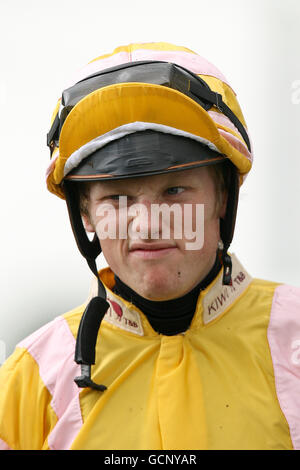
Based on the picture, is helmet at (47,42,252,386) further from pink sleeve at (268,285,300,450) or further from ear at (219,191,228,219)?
pink sleeve at (268,285,300,450)

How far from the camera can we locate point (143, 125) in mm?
1457

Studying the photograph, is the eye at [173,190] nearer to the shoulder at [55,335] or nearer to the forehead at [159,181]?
the forehead at [159,181]

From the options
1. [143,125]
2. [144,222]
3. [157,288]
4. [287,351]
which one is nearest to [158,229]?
[144,222]

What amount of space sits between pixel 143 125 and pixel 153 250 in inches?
12.8

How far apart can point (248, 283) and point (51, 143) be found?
76 centimetres

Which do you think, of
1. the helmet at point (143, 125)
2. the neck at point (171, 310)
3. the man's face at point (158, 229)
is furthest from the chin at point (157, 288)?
the helmet at point (143, 125)

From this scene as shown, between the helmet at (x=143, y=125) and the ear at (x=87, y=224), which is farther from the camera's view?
the ear at (x=87, y=224)

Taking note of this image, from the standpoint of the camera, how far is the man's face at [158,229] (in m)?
1.49

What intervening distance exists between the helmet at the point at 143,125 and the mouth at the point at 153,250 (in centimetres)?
19

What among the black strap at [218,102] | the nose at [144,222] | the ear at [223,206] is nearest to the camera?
the nose at [144,222]

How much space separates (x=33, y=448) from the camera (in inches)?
62.6

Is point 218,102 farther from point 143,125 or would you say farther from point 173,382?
point 173,382

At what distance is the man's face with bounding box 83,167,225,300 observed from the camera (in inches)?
58.6

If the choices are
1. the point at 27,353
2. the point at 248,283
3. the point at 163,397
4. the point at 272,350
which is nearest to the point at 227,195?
the point at 248,283
